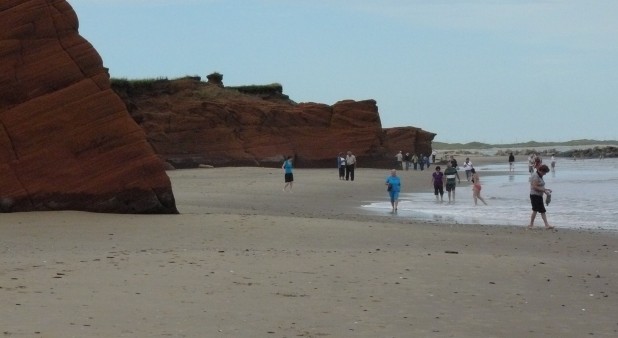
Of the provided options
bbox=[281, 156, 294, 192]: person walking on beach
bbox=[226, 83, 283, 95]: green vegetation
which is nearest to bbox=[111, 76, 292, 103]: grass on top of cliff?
bbox=[226, 83, 283, 95]: green vegetation

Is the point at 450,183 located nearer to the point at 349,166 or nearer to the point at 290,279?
the point at 349,166

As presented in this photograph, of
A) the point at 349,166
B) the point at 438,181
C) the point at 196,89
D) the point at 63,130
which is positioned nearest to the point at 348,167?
the point at 349,166

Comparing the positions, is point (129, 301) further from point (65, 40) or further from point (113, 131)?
point (65, 40)

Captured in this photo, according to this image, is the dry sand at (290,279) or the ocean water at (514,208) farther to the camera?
the ocean water at (514,208)

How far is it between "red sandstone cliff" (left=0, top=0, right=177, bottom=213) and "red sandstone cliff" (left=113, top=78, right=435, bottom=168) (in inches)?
1070

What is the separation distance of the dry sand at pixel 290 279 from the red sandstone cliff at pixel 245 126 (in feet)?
100

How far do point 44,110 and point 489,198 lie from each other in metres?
17.5

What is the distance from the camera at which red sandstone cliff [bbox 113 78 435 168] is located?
5216 centimetres

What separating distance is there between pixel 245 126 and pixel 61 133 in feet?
130

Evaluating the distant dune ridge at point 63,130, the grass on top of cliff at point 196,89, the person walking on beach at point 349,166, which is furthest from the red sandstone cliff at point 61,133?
the grass on top of cliff at point 196,89

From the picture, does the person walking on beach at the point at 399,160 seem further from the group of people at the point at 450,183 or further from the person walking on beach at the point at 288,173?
the person walking on beach at the point at 288,173

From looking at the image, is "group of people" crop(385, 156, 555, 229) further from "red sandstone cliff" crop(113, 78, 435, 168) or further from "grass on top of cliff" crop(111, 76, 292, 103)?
"grass on top of cliff" crop(111, 76, 292, 103)

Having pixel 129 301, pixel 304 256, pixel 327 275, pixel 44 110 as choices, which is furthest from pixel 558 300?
pixel 44 110

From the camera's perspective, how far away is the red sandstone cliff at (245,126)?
171 ft
